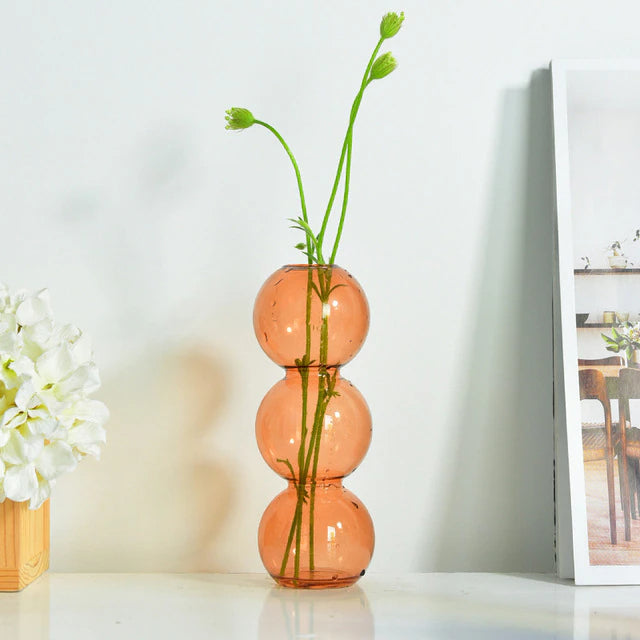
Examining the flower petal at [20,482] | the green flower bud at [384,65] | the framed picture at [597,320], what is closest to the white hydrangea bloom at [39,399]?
the flower petal at [20,482]

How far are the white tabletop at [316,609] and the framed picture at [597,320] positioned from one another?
0.07 metres

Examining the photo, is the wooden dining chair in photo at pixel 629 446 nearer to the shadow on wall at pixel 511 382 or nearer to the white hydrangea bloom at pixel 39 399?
the shadow on wall at pixel 511 382

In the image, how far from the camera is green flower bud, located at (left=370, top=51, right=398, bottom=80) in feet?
3.37

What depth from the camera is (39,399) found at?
3.13 feet

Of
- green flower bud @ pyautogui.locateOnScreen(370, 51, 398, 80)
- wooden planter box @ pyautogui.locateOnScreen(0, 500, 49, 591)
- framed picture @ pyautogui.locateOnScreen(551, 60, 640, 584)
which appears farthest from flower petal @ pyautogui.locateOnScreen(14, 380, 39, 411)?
framed picture @ pyautogui.locateOnScreen(551, 60, 640, 584)

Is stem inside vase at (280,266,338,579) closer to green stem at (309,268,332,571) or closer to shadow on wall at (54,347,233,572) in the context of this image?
green stem at (309,268,332,571)

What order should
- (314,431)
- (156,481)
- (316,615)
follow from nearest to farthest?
1. (316,615)
2. (314,431)
3. (156,481)

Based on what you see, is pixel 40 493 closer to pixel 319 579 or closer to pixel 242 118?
pixel 319 579

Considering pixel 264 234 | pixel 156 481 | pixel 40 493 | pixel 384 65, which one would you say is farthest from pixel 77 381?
pixel 384 65

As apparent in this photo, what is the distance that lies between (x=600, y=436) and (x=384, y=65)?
0.54 metres

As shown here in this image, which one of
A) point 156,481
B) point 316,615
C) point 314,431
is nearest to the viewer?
point 316,615

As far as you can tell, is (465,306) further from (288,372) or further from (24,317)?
(24,317)

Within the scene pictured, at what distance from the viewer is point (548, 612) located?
92 cm

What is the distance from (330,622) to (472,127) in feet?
2.27
